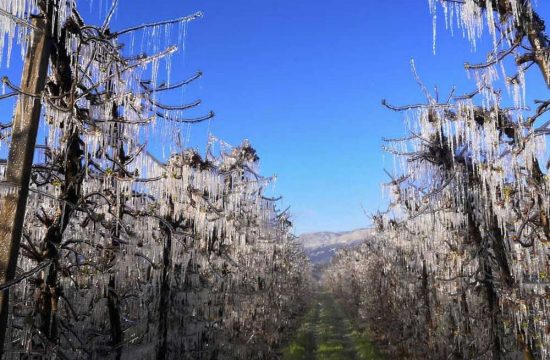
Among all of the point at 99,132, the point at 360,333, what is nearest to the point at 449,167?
the point at 99,132

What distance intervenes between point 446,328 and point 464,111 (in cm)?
880

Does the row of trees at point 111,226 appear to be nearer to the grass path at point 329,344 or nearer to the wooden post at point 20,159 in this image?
the wooden post at point 20,159

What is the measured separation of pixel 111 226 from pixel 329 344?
19696 mm

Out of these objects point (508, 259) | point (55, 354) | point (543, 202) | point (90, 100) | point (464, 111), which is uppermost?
point (464, 111)

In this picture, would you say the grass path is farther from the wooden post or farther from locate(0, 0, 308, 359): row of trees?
the wooden post

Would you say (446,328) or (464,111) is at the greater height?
(464,111)

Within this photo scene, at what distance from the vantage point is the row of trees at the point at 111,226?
11.6 feet

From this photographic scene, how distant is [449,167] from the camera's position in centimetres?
810

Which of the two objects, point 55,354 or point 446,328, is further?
point 446,328

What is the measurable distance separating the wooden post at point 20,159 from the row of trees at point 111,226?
10mm

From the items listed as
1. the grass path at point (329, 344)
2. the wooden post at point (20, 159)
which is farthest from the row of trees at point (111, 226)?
the grass path at point (329, 344)

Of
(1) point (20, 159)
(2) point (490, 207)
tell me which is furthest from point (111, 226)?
(2) point (490, 207)

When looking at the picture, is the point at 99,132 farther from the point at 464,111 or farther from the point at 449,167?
the point at 449,167

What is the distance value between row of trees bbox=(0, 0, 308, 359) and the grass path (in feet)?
7.42
